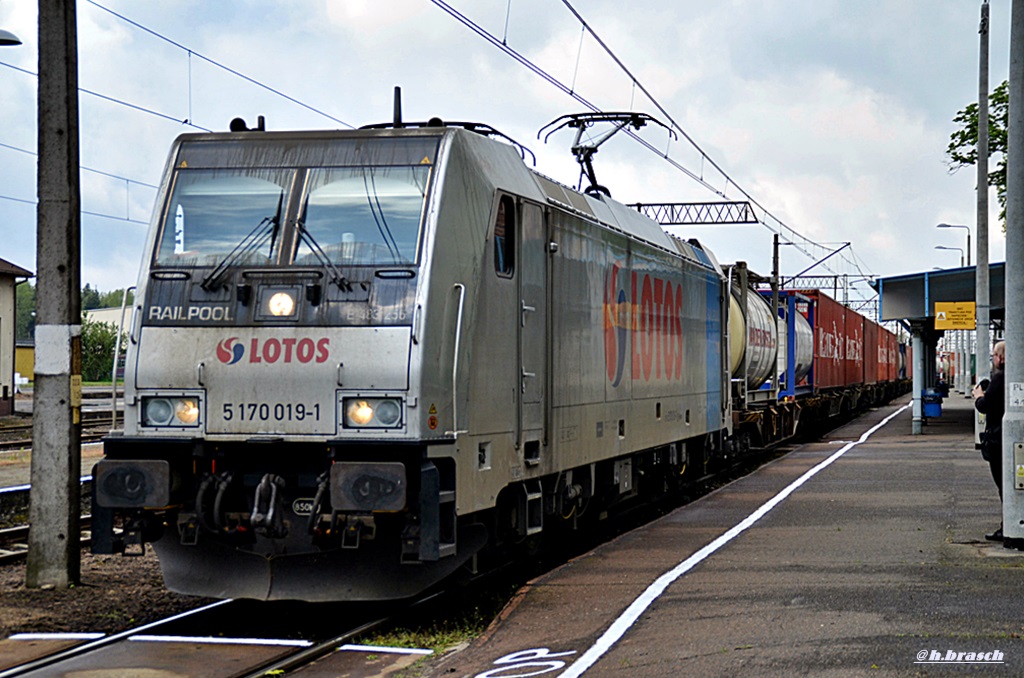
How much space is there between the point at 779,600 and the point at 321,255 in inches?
152

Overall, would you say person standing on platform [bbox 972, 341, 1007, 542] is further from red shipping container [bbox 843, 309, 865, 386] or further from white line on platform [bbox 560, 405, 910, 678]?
red shipping container [bbox 843, 309, 865, 386]

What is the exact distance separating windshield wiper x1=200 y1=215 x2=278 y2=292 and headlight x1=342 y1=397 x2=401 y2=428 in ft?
4.28

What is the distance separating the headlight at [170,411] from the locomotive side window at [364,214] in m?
1.19

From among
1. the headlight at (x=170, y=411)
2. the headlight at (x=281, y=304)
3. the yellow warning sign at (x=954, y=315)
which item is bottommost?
the headlight at (x=170, y=411)

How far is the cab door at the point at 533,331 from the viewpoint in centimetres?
983

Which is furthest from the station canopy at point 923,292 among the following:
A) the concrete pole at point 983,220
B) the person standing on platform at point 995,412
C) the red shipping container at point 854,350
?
the person standing on platform at point 995,412

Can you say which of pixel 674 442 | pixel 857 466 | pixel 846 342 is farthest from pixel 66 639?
pixel 846 342

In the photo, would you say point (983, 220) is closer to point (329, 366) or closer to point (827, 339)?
point (827, 339)

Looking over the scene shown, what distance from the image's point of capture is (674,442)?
1555cm

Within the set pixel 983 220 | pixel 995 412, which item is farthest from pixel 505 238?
pixel 983 220

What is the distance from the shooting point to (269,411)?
27.6ft

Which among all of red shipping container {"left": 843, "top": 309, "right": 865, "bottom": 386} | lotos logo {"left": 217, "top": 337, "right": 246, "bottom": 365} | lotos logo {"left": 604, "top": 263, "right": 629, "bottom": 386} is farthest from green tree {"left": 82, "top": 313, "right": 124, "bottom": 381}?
lotos logo {"left": 217, "top": 337, "right": 246, "bottom": 365}

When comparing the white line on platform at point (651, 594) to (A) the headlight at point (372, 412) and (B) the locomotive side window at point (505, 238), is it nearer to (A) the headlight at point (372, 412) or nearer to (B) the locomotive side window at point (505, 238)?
(A) the headlight at point (372, 412)

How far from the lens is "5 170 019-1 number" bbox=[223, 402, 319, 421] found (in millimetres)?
8352
